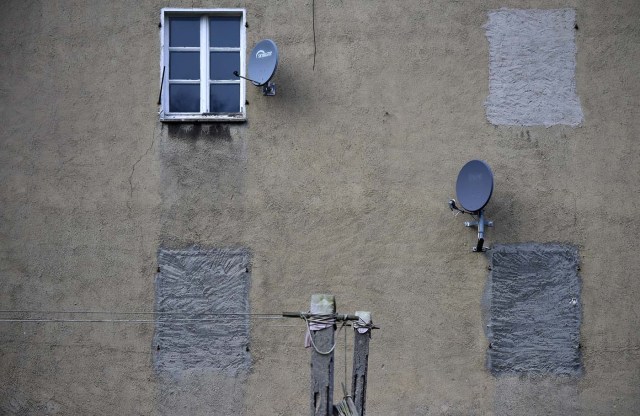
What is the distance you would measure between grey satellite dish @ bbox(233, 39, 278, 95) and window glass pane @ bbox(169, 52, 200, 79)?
66 centimetres

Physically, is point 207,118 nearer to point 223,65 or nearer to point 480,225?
point 223,65

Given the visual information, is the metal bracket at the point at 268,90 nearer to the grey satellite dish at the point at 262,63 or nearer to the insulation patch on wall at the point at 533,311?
the grey satellite dish at the point at 262,63

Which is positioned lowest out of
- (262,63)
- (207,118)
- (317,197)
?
(317,197)

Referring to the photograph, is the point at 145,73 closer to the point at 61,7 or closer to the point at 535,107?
the point at 61,7

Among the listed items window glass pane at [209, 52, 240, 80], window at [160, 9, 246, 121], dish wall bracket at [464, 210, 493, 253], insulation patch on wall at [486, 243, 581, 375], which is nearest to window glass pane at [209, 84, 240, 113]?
window at [160, 9, 246, 121]

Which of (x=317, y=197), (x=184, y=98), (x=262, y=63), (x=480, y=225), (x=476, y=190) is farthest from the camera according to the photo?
(x=184, y=98)

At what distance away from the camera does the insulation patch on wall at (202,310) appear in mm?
11656

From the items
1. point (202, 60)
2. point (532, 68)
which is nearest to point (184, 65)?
point (202, 60)

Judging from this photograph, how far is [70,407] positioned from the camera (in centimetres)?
1169

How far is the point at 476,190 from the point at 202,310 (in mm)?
3460

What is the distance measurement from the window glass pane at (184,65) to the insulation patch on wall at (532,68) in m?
3.53

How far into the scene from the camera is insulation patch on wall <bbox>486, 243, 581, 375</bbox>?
1161 cm

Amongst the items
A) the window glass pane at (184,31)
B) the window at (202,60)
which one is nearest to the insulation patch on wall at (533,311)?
the window at (202,60)

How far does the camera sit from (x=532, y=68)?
11.9 metres
